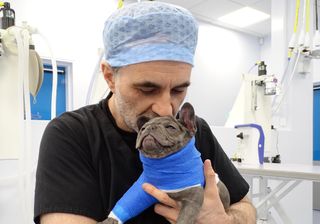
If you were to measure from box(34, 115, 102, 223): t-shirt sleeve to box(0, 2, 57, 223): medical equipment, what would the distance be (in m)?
0.35

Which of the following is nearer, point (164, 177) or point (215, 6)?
point (164, 177)

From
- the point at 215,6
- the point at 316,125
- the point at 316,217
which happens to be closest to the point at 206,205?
the point at 316,217

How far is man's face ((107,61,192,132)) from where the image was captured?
29.1 inches

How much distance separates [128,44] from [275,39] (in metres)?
2.71

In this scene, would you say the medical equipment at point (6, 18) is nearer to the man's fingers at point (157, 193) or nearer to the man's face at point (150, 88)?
the man's face at point (150, 88)

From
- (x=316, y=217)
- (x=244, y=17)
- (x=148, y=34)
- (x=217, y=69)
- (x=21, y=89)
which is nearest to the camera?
(x=148, y=34)

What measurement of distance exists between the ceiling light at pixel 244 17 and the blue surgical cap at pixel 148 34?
391 cm

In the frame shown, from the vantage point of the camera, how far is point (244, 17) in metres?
4.70

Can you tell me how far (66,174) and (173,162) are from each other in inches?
10.5

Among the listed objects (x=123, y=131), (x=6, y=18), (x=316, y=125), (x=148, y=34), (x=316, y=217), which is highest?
(x=6, y=18)

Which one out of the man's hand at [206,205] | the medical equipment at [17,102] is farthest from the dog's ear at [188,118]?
the medical equipment at [17,102]

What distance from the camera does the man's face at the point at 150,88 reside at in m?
0.74

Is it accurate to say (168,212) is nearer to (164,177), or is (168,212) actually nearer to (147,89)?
(164,177)

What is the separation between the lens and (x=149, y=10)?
0.77 metres
